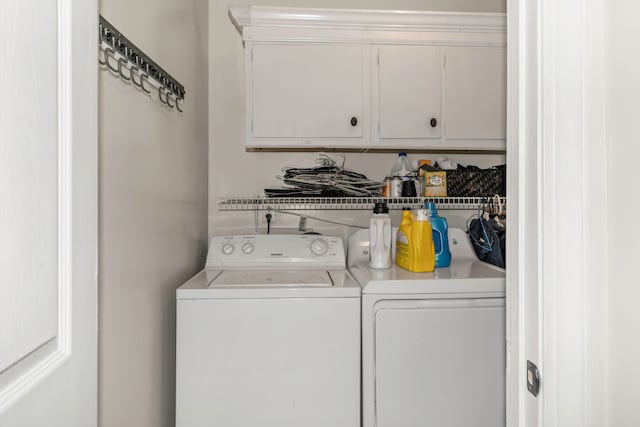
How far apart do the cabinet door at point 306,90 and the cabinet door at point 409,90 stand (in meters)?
0.14

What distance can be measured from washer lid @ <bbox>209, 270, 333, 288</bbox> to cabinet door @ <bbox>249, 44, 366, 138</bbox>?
743 mm

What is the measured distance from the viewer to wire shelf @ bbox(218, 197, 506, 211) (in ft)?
7.40

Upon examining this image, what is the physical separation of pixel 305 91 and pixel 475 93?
97 centimetres

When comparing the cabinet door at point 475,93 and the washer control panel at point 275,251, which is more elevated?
the cabinet door at point 475,93

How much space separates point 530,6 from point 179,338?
4.70ft

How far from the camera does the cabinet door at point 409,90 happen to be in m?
2.00

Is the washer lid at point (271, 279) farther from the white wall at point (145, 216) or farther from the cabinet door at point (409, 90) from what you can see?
the cabinet door at point (409, 90)

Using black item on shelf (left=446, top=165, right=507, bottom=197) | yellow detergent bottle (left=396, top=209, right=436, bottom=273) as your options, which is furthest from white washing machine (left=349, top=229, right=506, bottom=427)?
black item on shelf (left=446, top=165, right=507, bottom=197)

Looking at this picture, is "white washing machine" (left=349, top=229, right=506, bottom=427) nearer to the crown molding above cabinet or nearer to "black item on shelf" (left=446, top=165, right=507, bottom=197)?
"black item on shelf" (left=446, top=165, right=507, bottom=197)
